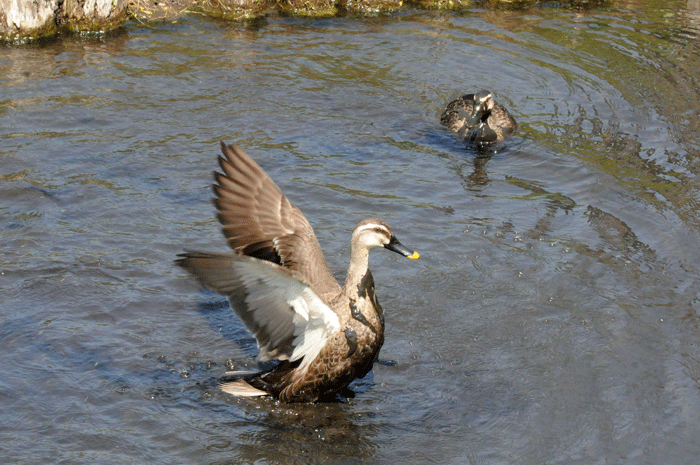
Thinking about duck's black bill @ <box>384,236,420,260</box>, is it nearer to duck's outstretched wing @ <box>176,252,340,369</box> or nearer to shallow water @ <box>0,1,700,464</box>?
duck's outstretched wing @ <box>176,252,340,369</box>

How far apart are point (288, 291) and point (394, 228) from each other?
2.86 meters

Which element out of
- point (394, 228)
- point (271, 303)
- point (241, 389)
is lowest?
point (241, 389)

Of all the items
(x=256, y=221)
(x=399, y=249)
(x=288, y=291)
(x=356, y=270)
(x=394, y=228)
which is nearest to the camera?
(x=288, y=291)

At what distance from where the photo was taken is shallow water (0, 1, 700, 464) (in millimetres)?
5164

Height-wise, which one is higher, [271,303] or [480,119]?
[480,119]

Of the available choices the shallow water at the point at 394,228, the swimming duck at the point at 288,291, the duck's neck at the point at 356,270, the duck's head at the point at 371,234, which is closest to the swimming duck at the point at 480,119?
the shallow water at the point at 394,228

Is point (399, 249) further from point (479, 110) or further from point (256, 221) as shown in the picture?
point (479, 110)

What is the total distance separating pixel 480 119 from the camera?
9.70m

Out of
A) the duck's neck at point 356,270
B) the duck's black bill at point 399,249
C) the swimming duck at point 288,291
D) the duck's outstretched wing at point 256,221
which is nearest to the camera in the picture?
the swimming duck at point 288,291

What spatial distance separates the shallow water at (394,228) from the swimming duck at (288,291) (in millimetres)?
277

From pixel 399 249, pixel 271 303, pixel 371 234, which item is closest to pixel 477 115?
pixel 399 249

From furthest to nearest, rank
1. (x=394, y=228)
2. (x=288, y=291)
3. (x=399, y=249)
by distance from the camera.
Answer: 1. (x=394, y=228)
2. (x=399, y=249)
3. (x=288, y=291)

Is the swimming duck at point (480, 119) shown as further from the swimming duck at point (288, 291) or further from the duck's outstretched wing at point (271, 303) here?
the duck's outstretched wing at point (271, 303)

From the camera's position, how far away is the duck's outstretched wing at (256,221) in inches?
227
